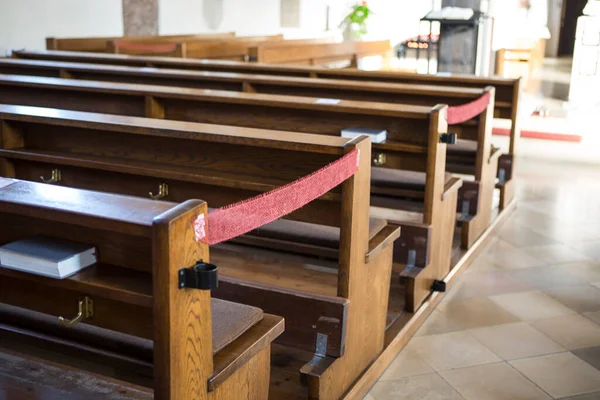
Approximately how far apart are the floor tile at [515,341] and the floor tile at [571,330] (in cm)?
5

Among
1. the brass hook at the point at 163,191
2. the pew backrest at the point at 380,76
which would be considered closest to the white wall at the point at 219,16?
the pew backrest at the point at 380,76

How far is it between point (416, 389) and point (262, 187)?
3.31 feet

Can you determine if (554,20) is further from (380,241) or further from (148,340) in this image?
(148,340)

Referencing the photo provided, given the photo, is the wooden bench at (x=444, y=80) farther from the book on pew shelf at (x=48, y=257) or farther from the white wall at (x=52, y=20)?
the book on pew shelf at (x=48, y=257)

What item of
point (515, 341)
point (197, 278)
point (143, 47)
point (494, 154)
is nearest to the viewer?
point (197, 278)

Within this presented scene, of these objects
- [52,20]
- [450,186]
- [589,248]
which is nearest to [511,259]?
[589,248]

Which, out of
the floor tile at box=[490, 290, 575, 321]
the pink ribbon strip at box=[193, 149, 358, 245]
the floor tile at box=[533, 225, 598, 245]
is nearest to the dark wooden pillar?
the floor tile at box=[533, 225, 598, 245]

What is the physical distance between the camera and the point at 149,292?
1.70m

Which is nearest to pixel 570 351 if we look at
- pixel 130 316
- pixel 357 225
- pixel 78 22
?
pixel 357 225

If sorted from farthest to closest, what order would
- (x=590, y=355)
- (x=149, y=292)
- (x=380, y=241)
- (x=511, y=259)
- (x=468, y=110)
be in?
(x=511, y=259)
(x=468, y=110)
(x=590, y=355)
(x=380, y=241)
(x=149, y=292)

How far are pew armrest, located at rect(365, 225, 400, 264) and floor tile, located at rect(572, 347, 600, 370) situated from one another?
1.01 meters

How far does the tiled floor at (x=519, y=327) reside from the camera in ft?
9.46

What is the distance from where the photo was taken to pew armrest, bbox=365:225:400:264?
266cm

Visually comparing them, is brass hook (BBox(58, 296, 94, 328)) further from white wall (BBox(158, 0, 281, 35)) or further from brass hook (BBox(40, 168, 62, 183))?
white wall (BBox(158, 0, 281, 35))
